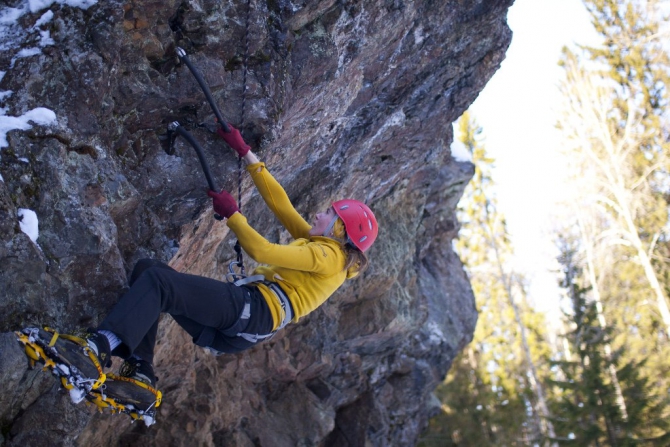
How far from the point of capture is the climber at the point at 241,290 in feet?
12.8

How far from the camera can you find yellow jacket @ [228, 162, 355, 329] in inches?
173

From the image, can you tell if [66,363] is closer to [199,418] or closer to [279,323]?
[279,323]

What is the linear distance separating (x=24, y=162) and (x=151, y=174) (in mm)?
1165

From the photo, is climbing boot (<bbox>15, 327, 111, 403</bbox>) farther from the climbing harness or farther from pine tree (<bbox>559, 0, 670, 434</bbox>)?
pine tree (<bbox>559, 0, 670, 434</bbox>)

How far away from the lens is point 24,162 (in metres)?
4.09

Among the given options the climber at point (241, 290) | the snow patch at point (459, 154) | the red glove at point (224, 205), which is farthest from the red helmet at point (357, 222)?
the snow patch at point (459, 154)

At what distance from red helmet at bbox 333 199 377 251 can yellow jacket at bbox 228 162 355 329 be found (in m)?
0.15

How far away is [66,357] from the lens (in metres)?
3.47

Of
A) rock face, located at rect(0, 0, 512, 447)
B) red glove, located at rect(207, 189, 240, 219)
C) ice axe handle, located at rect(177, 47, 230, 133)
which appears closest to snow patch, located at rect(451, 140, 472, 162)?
rock face, located at rect(0, 0, 512, 447)

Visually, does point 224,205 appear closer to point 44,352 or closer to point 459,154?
point 44,352

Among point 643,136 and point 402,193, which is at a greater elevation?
point 643,136

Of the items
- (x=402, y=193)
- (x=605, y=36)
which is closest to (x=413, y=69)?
(x=402, y=193)

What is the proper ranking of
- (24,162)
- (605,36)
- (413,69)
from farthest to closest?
1. (605,36)
2. (413,69)
3. (24,162)

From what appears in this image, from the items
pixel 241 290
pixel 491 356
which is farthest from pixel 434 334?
pixel 491 356
